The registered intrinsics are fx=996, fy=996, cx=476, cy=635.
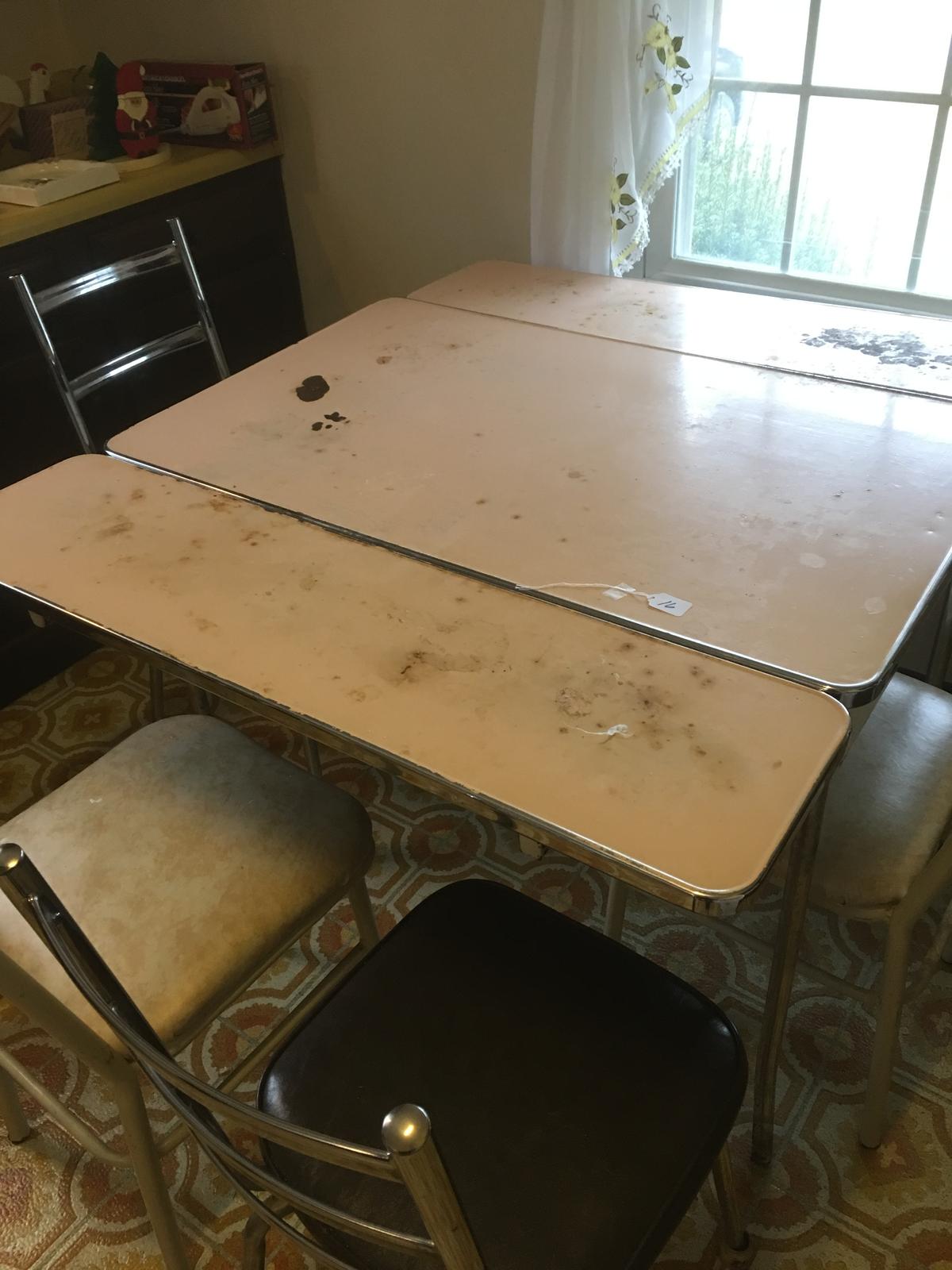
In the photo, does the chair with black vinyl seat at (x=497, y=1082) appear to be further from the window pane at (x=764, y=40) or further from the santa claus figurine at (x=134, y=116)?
the santa claus figurine at (x=134, y=116)

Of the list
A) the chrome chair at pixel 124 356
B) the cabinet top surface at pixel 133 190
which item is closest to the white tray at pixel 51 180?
the cabinet top surface at pixel 133 190

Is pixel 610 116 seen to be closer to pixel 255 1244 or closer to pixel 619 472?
pixel 619 472

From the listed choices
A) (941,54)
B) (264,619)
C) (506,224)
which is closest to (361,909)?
(264,619)

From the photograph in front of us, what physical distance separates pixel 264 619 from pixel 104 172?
4.76 feet

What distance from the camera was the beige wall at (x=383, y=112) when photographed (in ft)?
6.69

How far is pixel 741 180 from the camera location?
199 centimetres

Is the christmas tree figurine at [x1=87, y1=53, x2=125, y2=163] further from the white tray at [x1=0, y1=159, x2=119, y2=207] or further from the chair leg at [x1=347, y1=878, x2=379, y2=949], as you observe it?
the chair leg at [x1=347, y1=878, x2=379, y2=949]

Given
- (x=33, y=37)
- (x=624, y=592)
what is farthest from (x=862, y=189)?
(x=33, y=37)

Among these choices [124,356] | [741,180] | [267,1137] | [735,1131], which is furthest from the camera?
[741,180]

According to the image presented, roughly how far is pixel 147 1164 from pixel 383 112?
6.75 ft

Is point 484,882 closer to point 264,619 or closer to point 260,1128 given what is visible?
point 264,619

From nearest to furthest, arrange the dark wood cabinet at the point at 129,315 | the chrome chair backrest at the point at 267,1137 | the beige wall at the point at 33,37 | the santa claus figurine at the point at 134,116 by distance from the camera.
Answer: the chrome chair backrest at the point at 267,1137, the dark wood cabinet at the point at 129,315, the santa claus figurine at the point at 134,116, the beige wall at the point at 33,37

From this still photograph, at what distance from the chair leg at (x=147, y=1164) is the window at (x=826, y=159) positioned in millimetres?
1822

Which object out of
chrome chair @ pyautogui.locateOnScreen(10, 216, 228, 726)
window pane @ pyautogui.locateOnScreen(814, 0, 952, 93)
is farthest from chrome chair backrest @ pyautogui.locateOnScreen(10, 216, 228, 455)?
window pane @ pyautogui.locateOnScreen(814, 0, 952, 93)
